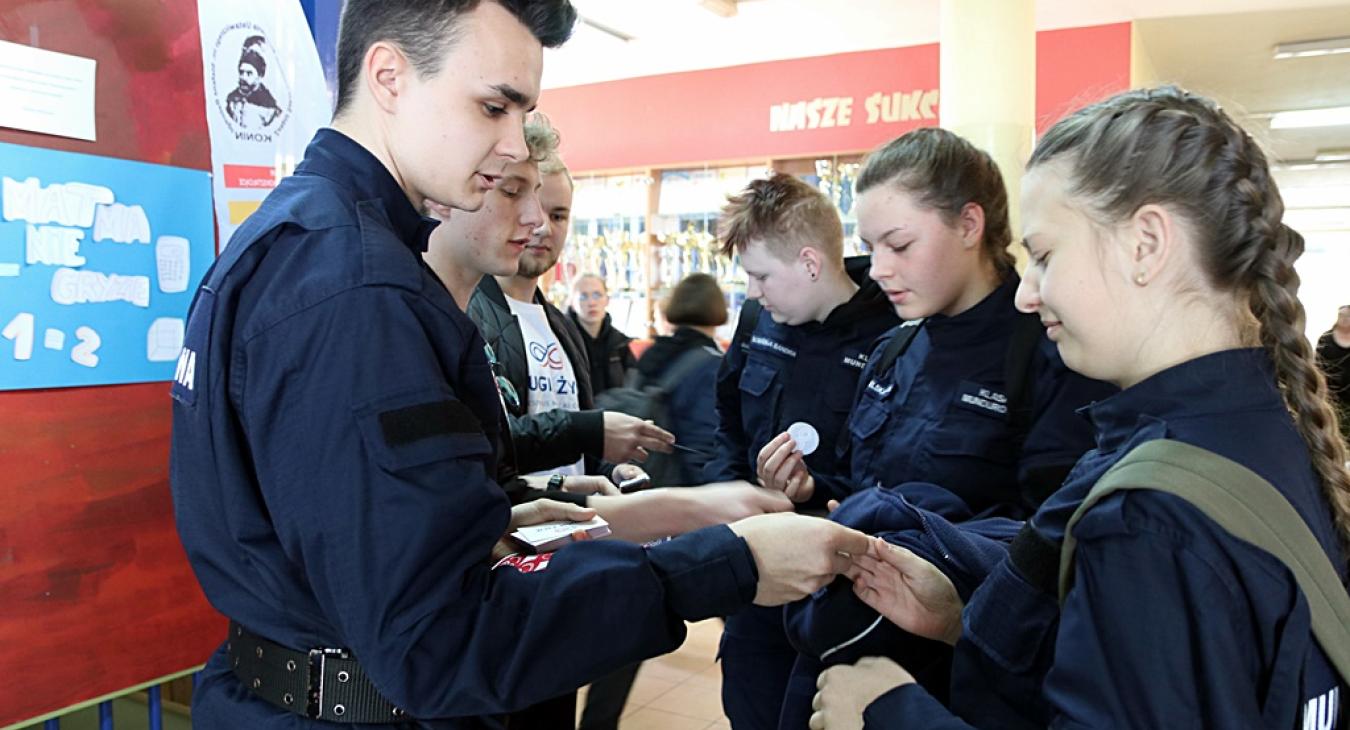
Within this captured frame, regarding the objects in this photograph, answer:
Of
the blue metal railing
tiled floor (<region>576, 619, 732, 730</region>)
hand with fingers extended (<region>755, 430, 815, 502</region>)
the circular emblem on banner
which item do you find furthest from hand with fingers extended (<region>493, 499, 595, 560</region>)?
tiled floor (<region>576, 619, 732, 730</region>)

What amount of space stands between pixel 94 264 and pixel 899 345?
1.74m

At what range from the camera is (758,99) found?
29.7ft

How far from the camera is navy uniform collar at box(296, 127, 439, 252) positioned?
4.18ft

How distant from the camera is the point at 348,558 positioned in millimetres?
1066

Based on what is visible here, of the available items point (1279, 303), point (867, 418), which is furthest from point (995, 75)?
point (1279, 303)

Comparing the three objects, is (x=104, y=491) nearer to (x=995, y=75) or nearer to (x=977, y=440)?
(x=977, y=440)

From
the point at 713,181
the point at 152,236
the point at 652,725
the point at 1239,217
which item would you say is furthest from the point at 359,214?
the point at 713,181

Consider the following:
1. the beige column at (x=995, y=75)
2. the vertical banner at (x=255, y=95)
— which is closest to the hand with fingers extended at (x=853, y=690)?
the vertical banner at (x=255, y=95)

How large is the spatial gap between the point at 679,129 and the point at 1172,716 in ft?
29.4

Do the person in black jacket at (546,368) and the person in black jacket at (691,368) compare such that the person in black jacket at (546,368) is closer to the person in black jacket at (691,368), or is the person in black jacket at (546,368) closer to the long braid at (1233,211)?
the person in black jacket at (691,368)

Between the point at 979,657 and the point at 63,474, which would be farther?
the point at 63,474

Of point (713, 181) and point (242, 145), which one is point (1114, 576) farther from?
point (713, 181)

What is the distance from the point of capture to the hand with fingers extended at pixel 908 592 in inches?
58.2

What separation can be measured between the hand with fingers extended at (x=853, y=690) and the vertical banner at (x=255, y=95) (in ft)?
5.79
